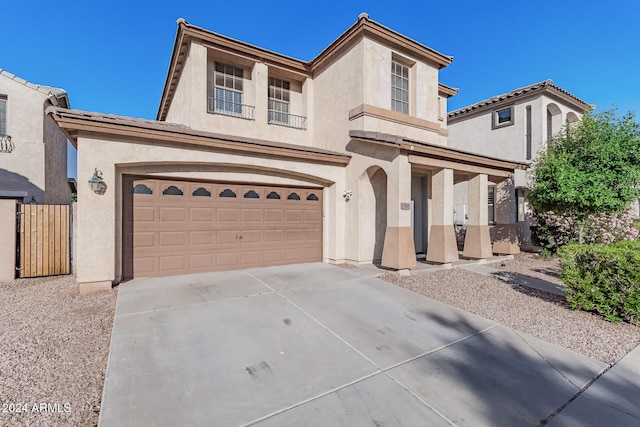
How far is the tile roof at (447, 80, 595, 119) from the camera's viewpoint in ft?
44.7

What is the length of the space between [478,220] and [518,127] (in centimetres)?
780

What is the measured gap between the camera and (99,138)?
21.0 feet

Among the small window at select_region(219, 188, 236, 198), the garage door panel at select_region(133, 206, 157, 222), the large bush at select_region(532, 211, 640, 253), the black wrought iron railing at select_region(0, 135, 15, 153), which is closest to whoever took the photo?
the garage door panel at select_region(133, 206, 157, 222)

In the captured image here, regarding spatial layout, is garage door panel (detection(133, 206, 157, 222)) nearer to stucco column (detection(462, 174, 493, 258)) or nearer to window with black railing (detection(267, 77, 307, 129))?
window with black railing (detection(267, 77, 307, 129))

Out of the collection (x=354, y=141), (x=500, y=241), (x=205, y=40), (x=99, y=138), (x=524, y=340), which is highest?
(x=205, y=40)

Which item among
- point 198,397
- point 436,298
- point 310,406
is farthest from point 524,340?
point 198,397

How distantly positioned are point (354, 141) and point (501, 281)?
593 cm

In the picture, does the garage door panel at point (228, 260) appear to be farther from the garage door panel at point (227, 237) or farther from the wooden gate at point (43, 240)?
the wooden gate at point (43, 240)

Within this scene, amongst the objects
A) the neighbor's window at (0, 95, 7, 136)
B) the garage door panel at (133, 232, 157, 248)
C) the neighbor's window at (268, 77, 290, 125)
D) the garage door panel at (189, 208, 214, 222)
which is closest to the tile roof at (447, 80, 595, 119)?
the neighbor's window at (268, 77, 290, 125)

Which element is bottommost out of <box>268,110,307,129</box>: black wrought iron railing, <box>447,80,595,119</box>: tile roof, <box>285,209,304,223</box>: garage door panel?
<box>285,209,304,223</box>: garage door panel

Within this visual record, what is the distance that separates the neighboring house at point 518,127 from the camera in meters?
14.0

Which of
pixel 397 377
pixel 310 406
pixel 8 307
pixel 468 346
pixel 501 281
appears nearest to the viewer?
pixel 310 406

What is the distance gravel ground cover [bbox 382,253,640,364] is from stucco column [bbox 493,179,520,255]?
2301 mm

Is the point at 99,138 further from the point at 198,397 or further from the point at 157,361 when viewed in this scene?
the point at 198,397
